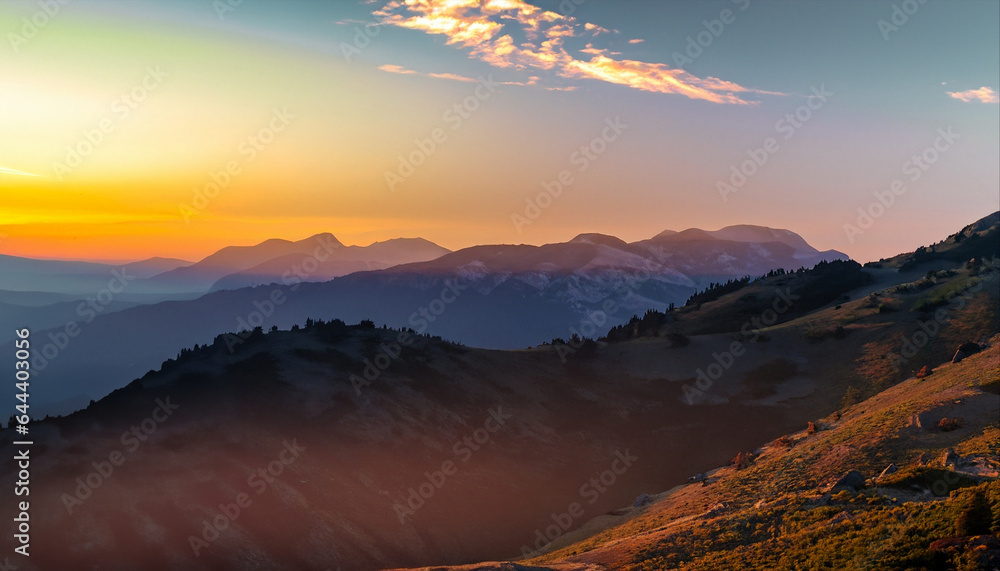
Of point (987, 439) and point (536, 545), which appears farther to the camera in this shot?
point (536, 545)

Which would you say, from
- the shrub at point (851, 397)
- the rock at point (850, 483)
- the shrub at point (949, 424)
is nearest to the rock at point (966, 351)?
the shrub at point (851, 397)

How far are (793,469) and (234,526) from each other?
4367 centimetres

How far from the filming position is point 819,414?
272 feet

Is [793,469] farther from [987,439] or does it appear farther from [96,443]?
[96,443]

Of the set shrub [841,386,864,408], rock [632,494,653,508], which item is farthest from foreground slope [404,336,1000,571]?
shrub [841,386,864,408]

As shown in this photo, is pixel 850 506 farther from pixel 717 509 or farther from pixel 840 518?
pixel 717 509

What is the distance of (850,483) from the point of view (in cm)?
3800

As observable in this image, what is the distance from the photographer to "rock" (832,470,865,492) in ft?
123

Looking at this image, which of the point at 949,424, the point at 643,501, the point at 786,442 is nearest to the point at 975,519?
the point at 949,424

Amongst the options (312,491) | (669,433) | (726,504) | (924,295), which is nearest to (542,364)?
(669,433)

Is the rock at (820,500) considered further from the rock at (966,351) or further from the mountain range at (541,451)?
the rock at (966,351)

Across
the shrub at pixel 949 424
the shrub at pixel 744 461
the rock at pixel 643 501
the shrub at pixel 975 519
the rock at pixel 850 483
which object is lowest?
the rock at pixel 643 501

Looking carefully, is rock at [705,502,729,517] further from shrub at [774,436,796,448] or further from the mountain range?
shrub at [774,436,796,448]

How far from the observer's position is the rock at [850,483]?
123 ft
